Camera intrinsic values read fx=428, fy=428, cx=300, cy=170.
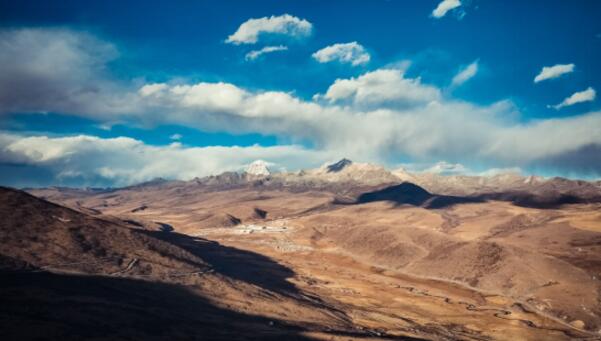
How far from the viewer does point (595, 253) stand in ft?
431

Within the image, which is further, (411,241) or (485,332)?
(411,241)

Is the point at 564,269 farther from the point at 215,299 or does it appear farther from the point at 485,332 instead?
the point at 215,299

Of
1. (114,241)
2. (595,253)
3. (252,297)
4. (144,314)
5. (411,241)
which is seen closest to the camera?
(144,314)

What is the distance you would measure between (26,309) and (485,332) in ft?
224

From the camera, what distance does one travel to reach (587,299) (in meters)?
91.5

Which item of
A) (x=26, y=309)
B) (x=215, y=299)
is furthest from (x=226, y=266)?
(x=26, y=309)

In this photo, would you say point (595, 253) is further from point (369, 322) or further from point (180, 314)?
point (180, 314)

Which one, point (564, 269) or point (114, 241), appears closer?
point (114, 241)

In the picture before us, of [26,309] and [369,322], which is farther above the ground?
[26,309]

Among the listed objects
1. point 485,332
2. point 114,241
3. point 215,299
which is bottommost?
point 485,332

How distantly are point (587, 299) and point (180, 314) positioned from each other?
85.1m

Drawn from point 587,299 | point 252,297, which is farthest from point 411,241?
point 252,297

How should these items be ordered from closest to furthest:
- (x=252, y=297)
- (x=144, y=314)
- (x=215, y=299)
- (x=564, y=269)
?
(x=144, y=314), (x=215, y=299), (x=252, y=297), (x=564, y=269)

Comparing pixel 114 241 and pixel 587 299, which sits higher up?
pixel 114 241
